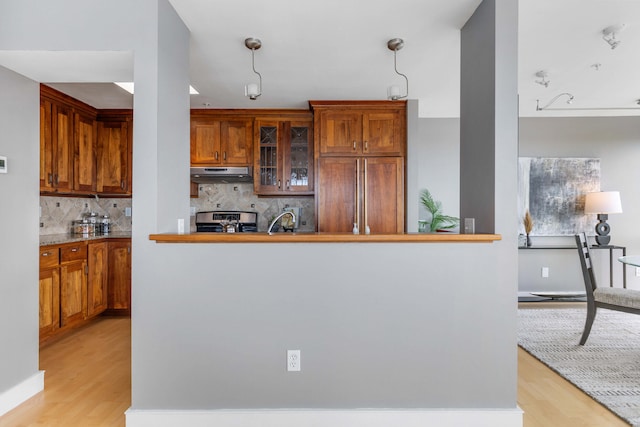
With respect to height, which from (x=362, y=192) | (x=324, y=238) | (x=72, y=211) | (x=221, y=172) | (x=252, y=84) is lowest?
(x=324, y=238)

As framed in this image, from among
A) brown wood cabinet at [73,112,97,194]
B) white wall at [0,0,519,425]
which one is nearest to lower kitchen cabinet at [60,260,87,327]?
brown wood cabinet at [73,112,97,194]

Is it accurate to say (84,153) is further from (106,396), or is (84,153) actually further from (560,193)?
(560,193)

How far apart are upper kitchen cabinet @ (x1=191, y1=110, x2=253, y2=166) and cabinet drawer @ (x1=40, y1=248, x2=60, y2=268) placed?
1781mm

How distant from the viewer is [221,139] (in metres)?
4.59

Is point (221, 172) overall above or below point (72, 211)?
above

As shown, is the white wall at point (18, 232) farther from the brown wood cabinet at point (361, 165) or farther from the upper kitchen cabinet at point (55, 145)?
the brown wood cabinet at point (361, 165)

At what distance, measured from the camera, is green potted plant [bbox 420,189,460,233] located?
186 inches

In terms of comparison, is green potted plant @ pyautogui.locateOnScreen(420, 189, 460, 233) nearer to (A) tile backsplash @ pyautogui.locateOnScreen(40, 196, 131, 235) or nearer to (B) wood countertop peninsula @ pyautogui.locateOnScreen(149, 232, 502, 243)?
(B) wood countertop peninsula @ pyautogui.locateOnScreen(149, 232, 502, 243)

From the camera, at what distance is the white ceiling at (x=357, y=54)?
7.37 feet

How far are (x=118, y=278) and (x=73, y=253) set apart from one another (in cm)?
70

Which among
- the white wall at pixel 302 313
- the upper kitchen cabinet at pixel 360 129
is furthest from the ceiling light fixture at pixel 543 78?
the white wall at pixel 302 313

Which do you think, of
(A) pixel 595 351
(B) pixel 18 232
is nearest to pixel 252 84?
(B) pixel 18 232

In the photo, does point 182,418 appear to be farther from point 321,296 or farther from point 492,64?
point 492,64

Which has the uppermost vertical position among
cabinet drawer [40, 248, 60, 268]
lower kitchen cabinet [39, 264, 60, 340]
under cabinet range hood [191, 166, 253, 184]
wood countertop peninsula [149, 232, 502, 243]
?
under cabinet range hood [191, 166, 253, 184]
